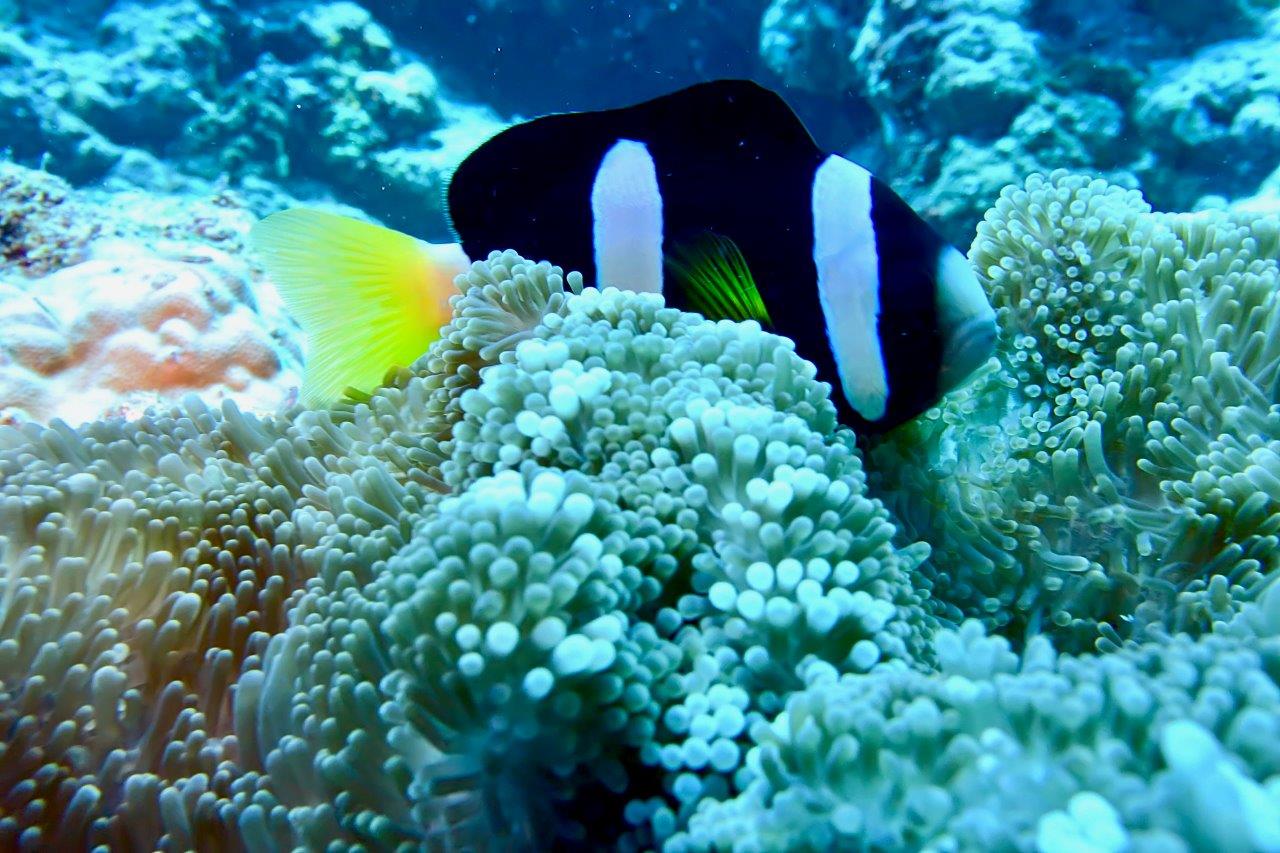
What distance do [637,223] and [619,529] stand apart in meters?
0.72

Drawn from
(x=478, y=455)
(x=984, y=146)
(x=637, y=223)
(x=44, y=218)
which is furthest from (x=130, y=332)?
(x=984, y=146)

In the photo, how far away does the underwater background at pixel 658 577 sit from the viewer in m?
0.63

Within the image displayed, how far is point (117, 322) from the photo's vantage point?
229 cm

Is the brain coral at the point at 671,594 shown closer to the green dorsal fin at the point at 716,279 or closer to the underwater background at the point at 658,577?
the underwater background at the point at 658,577

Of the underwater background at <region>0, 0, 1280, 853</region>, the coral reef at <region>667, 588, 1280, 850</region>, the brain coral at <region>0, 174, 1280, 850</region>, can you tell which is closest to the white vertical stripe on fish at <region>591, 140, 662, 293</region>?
the underwater background at <region>0, 0, 1280, 853</region>

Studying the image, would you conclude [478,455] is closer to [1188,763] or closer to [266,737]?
[266,737]

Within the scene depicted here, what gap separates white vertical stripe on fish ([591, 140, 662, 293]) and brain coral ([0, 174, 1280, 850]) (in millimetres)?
230

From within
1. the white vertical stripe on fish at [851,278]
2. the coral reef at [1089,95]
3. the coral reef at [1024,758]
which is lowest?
the coral reef at [1024,758]

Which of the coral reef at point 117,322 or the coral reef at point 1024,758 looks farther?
the coral reef at point 117,322

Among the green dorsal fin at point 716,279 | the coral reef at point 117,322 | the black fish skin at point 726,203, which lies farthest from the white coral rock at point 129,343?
the green dorsal fin at point 716,279

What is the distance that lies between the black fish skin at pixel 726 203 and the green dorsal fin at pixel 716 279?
3 cm

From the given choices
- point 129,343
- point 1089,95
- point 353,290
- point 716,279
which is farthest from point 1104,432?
point 1089,95

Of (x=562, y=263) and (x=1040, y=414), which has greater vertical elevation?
(x=562, y=263)

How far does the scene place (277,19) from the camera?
27.5 ft
